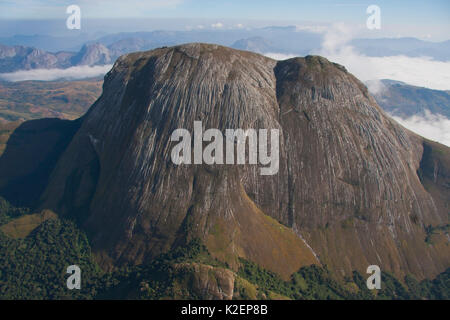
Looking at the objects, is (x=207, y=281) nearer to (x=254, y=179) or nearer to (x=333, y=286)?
(x=333, y=286)

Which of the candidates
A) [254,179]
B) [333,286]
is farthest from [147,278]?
[333,286]

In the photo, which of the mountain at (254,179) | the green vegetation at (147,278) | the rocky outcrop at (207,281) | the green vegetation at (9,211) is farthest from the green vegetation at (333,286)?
the green vegetation at (9,211)

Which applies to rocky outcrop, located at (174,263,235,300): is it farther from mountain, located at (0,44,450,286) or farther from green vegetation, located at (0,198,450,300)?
mountain, located at (0,44,450,286)

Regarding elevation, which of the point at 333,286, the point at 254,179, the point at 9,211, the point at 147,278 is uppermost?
the point at 254,179
